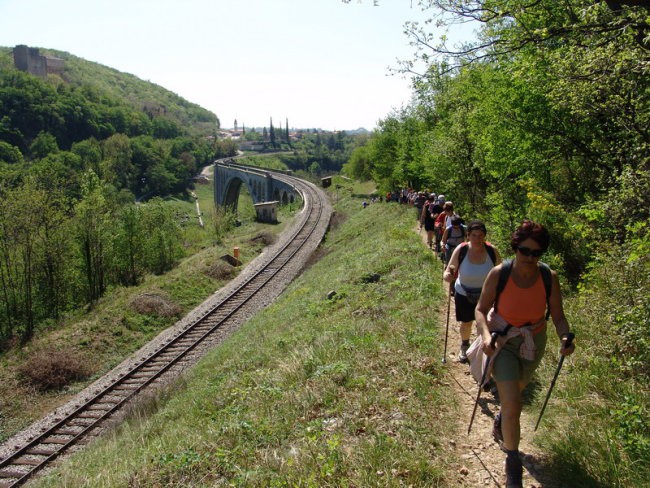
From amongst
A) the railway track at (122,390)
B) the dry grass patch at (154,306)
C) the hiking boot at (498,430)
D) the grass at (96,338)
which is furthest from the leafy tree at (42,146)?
the hiking boot at (498,430)

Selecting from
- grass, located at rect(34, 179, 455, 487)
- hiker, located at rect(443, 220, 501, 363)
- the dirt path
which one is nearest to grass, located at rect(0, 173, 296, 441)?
grass, located at rect(34, 179, 455, 487)

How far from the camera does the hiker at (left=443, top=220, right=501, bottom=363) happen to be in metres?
5.79

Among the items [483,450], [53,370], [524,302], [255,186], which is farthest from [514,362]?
[255,186]

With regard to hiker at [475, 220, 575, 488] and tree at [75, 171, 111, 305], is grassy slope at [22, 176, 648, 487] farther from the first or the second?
tree at [75, 171, 111, 305]

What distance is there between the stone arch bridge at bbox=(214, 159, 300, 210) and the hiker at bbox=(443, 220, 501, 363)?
173ft

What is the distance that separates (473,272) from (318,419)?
2.59 m

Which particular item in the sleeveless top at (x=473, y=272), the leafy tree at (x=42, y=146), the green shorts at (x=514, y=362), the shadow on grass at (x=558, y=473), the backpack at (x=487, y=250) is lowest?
the shadow on grass at (x=558, y=473)

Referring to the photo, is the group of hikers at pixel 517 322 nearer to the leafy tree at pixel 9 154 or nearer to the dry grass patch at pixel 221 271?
the dry grass patch at pixel 221 271

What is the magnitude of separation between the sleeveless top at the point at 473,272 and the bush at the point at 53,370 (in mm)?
15339

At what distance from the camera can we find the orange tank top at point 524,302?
3.93 meters

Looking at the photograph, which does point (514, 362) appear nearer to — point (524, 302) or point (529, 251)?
point (524, 302)

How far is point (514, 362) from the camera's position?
13.1 ft

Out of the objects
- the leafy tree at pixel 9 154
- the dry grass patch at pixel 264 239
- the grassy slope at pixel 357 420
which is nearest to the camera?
the grassy slope at pixel 357 420

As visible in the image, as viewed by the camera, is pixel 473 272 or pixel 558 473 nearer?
pixel 558 473
